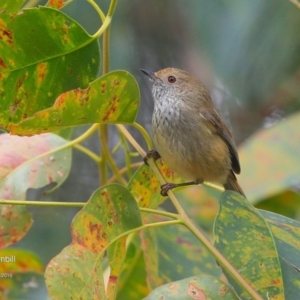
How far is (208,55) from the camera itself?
13.2 ft

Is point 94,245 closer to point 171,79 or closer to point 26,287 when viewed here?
point 26,287

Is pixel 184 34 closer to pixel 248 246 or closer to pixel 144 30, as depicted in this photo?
pixel 144 30

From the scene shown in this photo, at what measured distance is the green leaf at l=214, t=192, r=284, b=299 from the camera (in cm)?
177

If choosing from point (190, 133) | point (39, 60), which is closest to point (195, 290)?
point (39, 60)

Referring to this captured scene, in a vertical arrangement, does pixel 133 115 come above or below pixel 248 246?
above

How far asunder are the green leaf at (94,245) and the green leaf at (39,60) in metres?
0.36

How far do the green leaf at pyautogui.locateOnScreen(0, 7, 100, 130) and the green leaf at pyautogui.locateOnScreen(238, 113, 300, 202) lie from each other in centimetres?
109

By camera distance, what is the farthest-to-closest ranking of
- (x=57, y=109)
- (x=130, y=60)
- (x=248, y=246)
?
(x=130, y=60), (x=248, y=246), (x=57, y=109)

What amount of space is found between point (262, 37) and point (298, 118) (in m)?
1.46

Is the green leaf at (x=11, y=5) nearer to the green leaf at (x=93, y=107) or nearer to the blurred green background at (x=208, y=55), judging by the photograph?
the green leaf at (x=93, y=107)

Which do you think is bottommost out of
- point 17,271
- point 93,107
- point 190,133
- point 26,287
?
point 26,287

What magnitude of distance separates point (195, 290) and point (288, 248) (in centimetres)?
37

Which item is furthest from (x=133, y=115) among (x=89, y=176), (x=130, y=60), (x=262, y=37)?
(x=89, y=176)

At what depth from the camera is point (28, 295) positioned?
2838 millimetres
